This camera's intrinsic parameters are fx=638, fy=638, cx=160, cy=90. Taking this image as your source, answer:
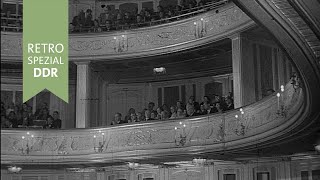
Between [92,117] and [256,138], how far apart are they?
169 inches

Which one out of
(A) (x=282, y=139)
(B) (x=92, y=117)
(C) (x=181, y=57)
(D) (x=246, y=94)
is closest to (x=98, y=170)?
(B) (x=92, y=117)

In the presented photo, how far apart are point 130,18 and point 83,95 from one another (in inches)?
67.7

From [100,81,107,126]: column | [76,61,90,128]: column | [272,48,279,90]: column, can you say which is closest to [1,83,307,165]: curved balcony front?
[76,61,90,128]: column

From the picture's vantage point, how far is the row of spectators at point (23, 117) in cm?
572

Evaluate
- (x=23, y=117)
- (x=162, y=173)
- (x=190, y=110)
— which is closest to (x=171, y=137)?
(x=190, y=110)

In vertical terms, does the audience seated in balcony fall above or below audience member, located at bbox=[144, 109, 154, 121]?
above

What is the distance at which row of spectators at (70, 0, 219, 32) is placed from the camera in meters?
11.7

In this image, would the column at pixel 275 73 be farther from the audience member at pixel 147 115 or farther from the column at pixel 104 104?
the column at pixel 104 104

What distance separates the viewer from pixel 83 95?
12117 millimetres

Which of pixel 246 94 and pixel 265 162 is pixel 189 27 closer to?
pixel 246 94

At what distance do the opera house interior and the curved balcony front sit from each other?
0.02 meters

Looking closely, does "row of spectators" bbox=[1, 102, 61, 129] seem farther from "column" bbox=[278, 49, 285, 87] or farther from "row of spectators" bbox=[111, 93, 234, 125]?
"column" bbox=[278, 49, 285, 87]

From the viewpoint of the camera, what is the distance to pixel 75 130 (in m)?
11.1

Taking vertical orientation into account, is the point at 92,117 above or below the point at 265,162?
above
